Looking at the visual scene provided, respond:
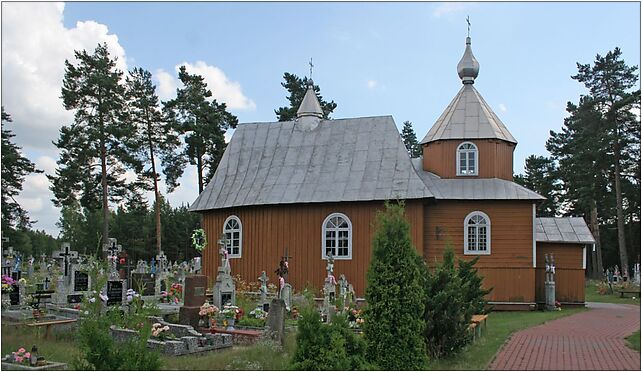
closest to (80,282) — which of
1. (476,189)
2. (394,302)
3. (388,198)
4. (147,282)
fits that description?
(147,282)

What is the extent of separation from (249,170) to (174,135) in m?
12.4

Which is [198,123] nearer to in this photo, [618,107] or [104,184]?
[104,184]

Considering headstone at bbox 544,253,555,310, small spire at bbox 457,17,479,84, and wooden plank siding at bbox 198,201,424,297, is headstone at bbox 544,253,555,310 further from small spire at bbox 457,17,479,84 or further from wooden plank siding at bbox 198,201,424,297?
small spire at bbox 457,17,479,84

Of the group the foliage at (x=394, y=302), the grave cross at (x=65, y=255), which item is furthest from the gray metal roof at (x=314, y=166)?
the foliage at (x=394, y=302)

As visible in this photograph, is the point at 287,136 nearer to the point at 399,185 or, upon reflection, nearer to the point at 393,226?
the point at 399,185

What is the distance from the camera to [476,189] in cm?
2145

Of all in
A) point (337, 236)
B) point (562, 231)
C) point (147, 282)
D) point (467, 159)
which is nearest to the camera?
point (147, 282)

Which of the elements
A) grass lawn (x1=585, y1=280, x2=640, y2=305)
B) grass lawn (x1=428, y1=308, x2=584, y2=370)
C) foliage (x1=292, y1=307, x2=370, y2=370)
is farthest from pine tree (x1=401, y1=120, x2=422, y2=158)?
foliage (x1=292, y1=307, x2=370, y2=370)

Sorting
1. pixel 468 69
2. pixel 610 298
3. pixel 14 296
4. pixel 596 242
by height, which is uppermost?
pixel 468 69

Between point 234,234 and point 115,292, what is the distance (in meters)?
8.96

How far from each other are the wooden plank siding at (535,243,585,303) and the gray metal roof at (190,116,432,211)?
5.27 meters

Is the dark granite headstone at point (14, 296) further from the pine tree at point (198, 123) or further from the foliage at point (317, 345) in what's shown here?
the pine tree at point (198, 123)

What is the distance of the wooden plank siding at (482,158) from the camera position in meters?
21.9

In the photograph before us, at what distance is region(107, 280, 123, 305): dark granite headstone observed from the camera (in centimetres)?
1432
